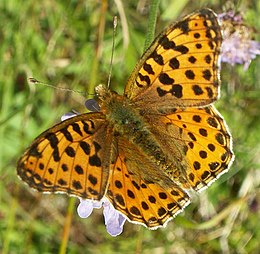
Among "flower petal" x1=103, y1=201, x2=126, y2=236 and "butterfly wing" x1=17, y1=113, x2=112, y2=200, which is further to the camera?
"flower petal" x1=103, y1=201, x2=126, y2=236

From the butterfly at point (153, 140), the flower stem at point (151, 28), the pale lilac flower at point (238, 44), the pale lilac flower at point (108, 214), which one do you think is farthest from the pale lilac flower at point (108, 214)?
the pale lilac flower at point (238, 44)

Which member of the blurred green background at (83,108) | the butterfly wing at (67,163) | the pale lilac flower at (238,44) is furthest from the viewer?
the blurred green background at (83,108)

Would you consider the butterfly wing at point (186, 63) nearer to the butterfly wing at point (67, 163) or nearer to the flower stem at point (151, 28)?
the flower stem at point (151, 28)

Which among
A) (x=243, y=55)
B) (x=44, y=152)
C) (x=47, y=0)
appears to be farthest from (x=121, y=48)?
(x=44, y=152)

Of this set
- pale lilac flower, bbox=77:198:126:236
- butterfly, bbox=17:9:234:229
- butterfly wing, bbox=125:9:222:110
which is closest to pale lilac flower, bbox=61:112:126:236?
pale lilac flower, bbox=77:198:126:236

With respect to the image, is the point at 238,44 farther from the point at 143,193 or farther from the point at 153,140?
the point at 143,193

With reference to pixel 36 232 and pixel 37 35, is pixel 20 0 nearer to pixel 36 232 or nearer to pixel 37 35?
pixel 37 35

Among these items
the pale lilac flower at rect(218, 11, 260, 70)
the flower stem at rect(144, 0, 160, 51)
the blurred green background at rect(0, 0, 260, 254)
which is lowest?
the blurred green background at rect(0, 0, 260, 254)

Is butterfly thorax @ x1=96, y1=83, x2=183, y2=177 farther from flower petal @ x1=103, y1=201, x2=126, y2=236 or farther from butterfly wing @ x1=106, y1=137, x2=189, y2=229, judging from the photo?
flower petal @ x1=103, y1=201, x2=126, y2=236
